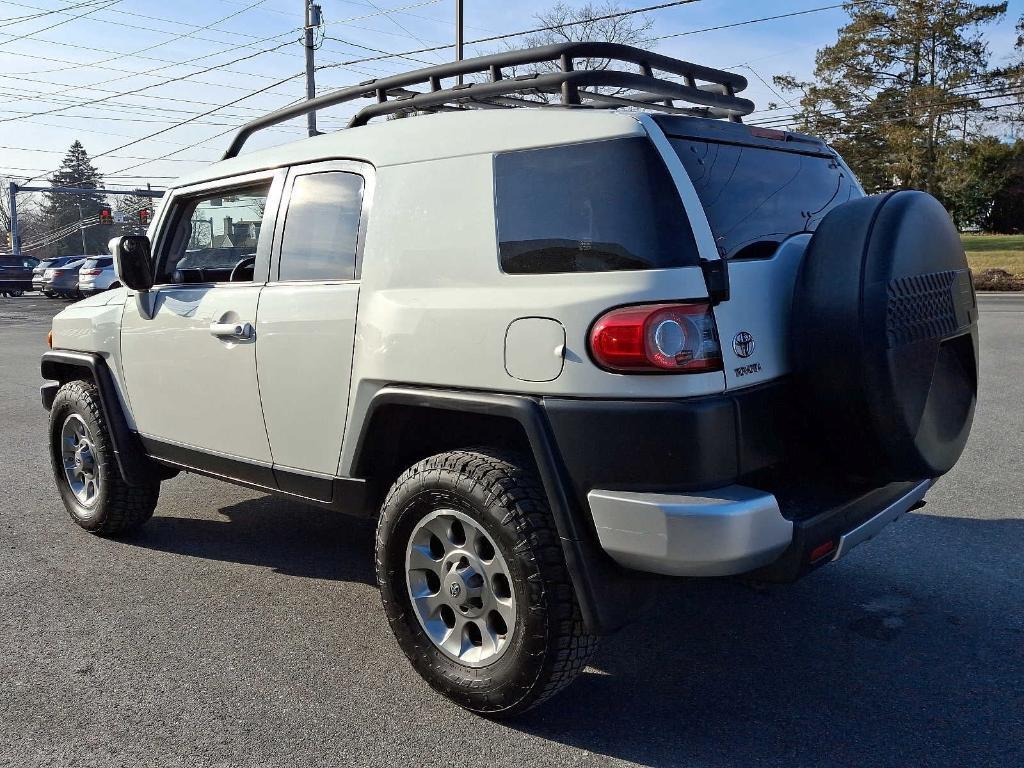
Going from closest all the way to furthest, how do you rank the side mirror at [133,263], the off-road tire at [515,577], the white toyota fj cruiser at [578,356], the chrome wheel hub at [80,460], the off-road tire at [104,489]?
the white toyota fj cruiser at [578,356]
the off-road tire at [515,577]
the side mirror at [133,263]
the off-road tire at [104,489]
the chrome wheel hub at [80,460]

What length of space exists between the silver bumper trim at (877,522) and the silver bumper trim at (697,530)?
1.11ft

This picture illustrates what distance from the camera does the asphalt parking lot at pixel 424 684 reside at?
284 centimetres

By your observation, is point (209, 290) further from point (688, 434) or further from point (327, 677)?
point (688, 434)

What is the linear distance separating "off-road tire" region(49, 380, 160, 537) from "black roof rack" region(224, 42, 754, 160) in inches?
59.0

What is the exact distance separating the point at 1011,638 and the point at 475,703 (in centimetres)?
214

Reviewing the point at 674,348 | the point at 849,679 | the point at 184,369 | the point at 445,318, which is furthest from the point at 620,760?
the point at 184,369

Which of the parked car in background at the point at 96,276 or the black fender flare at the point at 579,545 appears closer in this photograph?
the black fender flare at the point at 579,545

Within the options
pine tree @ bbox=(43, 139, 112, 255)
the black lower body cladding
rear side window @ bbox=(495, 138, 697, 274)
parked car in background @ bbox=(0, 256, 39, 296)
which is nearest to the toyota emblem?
the black lower body cladding

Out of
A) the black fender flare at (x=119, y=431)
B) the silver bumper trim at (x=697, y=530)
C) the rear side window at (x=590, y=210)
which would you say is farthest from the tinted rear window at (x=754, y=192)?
the black fender flare at (x=119, y=431)

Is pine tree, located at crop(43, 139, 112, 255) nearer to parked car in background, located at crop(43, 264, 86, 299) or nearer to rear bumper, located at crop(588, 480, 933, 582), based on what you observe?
parked car in background, located at crop(43, 264, 86, 299)

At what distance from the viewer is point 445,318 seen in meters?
3.03

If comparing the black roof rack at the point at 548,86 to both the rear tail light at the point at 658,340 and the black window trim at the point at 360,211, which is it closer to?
the black window trim at the point at 360,211

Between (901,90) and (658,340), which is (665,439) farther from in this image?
(901,90)

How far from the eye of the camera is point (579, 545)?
107 inches
